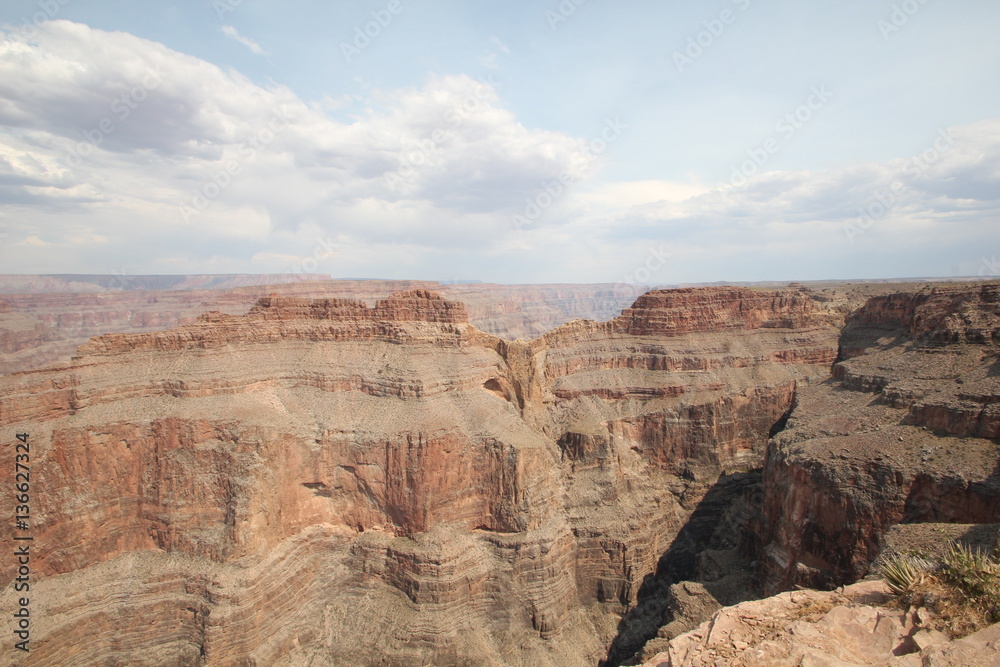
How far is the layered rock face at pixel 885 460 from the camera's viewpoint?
903 inches

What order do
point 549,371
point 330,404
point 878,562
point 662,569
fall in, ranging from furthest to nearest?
1. point 549,371
2. point 662,569
3. point 330,404
4. point 878,562

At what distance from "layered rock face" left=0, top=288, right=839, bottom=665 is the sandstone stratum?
12cm

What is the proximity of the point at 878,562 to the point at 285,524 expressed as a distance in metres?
26.7

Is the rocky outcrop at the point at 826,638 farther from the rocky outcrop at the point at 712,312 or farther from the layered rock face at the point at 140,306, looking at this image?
the layered rock face at the point at 140,306

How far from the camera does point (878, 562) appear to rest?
47.8 ft

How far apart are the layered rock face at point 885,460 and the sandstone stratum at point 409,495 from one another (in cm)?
12

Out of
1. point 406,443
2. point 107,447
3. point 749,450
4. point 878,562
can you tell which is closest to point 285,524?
point 406,443

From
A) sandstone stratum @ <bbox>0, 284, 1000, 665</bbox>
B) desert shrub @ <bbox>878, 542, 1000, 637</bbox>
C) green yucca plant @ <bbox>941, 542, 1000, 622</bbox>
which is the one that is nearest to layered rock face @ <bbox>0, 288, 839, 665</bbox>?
sandstone stratum @ <bbox>0, 284, 1000, 665</bbox>

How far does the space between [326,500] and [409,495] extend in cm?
494

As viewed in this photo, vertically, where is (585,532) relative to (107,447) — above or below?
below

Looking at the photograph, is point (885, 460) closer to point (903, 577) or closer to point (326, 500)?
point (903, 577)

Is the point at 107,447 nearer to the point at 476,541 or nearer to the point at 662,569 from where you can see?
the point at 476,541

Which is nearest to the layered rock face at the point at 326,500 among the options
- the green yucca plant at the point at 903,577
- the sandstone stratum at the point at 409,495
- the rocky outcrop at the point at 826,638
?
the sandstone stratum at the point at 409,495

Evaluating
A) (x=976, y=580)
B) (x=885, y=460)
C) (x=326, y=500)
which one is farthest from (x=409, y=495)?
(x=976, y=580)
